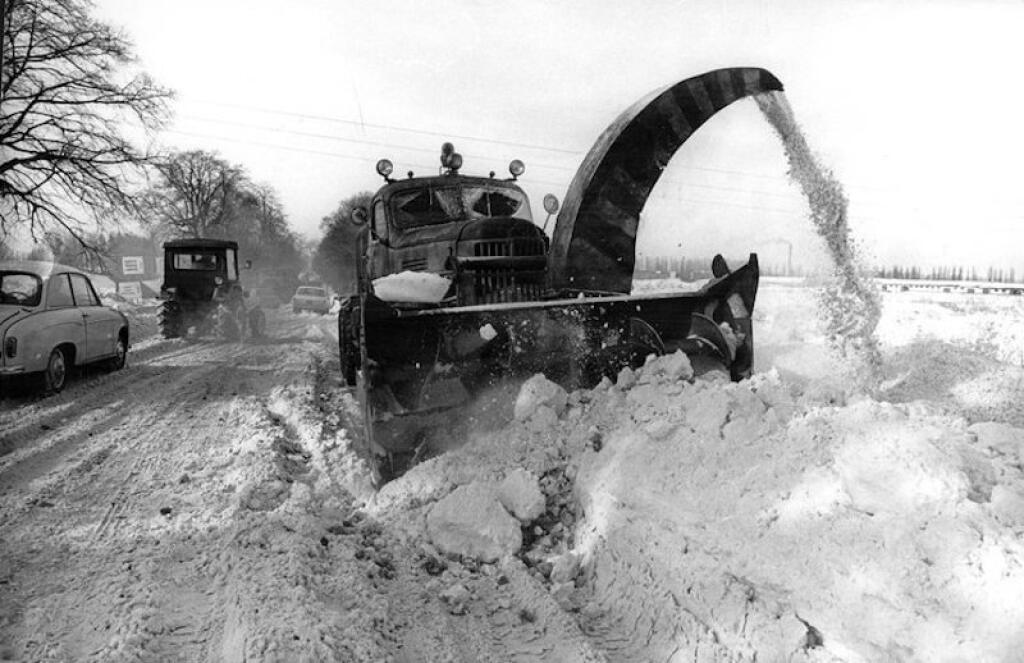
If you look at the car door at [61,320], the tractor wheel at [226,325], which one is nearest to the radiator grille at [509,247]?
the car door at [61,320]

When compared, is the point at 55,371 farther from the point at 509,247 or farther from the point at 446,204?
the point at 509,247

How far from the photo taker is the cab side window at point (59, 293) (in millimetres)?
8516

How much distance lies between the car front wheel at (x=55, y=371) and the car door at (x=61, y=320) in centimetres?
16

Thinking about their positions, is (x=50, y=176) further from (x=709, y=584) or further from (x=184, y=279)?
(x=709, y=584)

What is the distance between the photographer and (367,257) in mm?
7398

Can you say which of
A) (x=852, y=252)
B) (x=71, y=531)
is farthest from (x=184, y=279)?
(x=852, y=252)

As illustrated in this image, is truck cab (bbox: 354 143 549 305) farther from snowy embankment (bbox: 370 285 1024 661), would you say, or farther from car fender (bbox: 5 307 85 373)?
car fender (bbox: 5 307 85 373)

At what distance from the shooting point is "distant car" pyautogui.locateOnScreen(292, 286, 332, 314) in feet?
96.5

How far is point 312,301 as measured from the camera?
29.6 m

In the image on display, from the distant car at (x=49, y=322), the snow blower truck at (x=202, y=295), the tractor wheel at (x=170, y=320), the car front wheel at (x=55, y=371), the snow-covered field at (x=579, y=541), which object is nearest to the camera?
the snow-covered field at (x=579, y=541)

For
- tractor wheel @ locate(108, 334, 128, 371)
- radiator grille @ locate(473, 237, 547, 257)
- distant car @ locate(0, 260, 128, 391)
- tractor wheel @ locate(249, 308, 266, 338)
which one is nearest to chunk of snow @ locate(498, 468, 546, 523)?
radiator grille @ locate(473, 237, 547, 257)

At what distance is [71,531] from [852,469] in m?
4.15

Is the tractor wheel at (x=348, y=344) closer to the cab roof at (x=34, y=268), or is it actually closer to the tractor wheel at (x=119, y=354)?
the cab roof at (x=34, y=268)

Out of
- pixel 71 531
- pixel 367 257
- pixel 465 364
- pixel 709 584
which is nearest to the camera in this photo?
pixel 709 584
